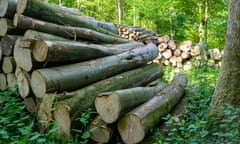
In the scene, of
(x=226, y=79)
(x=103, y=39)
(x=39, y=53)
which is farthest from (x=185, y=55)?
(x=39, y=53)

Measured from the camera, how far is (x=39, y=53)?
3621 millimetres

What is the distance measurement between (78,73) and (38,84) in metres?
0.59

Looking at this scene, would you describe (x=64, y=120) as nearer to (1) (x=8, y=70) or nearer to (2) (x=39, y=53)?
(2) (x=39, y=53)

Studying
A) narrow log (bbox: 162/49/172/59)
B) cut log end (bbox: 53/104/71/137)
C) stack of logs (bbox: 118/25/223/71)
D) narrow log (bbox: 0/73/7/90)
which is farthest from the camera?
narrow log (bbox: 162/49/172/59)

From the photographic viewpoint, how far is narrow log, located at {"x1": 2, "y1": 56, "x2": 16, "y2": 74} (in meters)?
4.18

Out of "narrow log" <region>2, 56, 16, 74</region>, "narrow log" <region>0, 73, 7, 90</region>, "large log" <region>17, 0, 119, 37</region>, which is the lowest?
"narrow log" <region>0, 73, 7, 90</region>

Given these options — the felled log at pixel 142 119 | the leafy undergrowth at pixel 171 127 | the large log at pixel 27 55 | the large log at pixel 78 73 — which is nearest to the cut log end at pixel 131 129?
the felled log at pixel 142 119

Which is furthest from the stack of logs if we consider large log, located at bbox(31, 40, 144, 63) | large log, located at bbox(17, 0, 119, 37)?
large log, located at bbox(31, 40, 144, 63)

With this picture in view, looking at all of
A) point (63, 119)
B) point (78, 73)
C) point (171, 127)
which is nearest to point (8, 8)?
point (78, 73)

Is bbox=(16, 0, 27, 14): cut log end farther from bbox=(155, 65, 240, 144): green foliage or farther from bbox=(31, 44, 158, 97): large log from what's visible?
bbox=(155, 65, 240, 144): green foliage

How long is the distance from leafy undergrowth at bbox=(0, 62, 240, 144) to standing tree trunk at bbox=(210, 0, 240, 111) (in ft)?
0.65

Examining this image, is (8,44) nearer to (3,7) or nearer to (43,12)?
(3,7)

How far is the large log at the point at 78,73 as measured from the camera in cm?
354

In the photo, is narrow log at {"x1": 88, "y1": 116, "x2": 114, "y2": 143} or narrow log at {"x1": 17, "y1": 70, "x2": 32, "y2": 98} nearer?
narrow log at {"x1": 88, "y1": 116, "x2": 114, "y2": 143}
